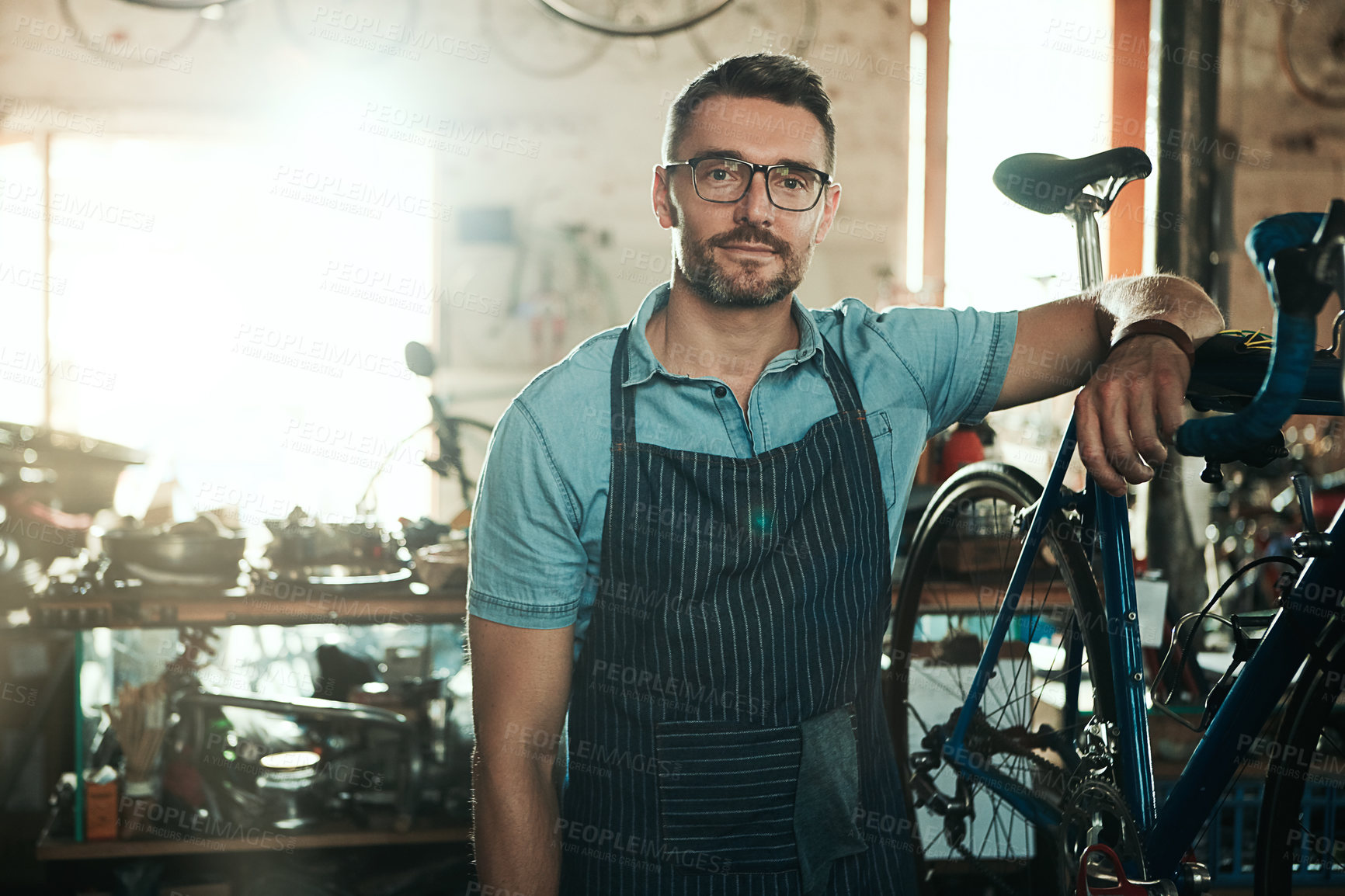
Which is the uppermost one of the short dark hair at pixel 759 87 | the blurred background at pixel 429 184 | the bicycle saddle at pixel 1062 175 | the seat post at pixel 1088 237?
the blurred background at pixel 429 184

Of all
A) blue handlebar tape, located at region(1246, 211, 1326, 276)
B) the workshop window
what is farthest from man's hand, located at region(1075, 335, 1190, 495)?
the workshop window

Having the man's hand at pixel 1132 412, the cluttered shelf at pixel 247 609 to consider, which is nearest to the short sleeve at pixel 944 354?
the man's hand at pixel 1132 412

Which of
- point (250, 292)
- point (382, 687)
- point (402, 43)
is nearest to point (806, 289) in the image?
point (402, 43)

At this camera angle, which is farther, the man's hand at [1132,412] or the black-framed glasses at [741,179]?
the black-framed glasses at [741,179]

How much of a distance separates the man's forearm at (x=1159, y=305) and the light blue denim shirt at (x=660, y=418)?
15 cm

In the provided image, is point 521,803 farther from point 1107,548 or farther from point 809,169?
point 809,169

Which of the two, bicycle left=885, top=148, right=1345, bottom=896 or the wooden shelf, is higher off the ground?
bicycle left=885, top=148, right=1345, bottom=896

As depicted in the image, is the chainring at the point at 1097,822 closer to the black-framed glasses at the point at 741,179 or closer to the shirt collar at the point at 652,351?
the shirt collar at the point at 652,351

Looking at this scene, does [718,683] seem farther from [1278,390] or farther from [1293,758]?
[1278,390]

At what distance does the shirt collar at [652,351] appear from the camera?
1.48 meters

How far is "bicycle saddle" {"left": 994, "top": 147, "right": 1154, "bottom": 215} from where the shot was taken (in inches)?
61.8

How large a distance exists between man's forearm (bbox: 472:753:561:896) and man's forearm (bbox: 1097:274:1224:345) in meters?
0.98

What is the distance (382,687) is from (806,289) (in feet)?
10.8

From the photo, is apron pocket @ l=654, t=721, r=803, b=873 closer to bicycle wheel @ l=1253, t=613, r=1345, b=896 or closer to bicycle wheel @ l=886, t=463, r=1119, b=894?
bicycle wheel @ l=886, t=463, r=1119, b=894
